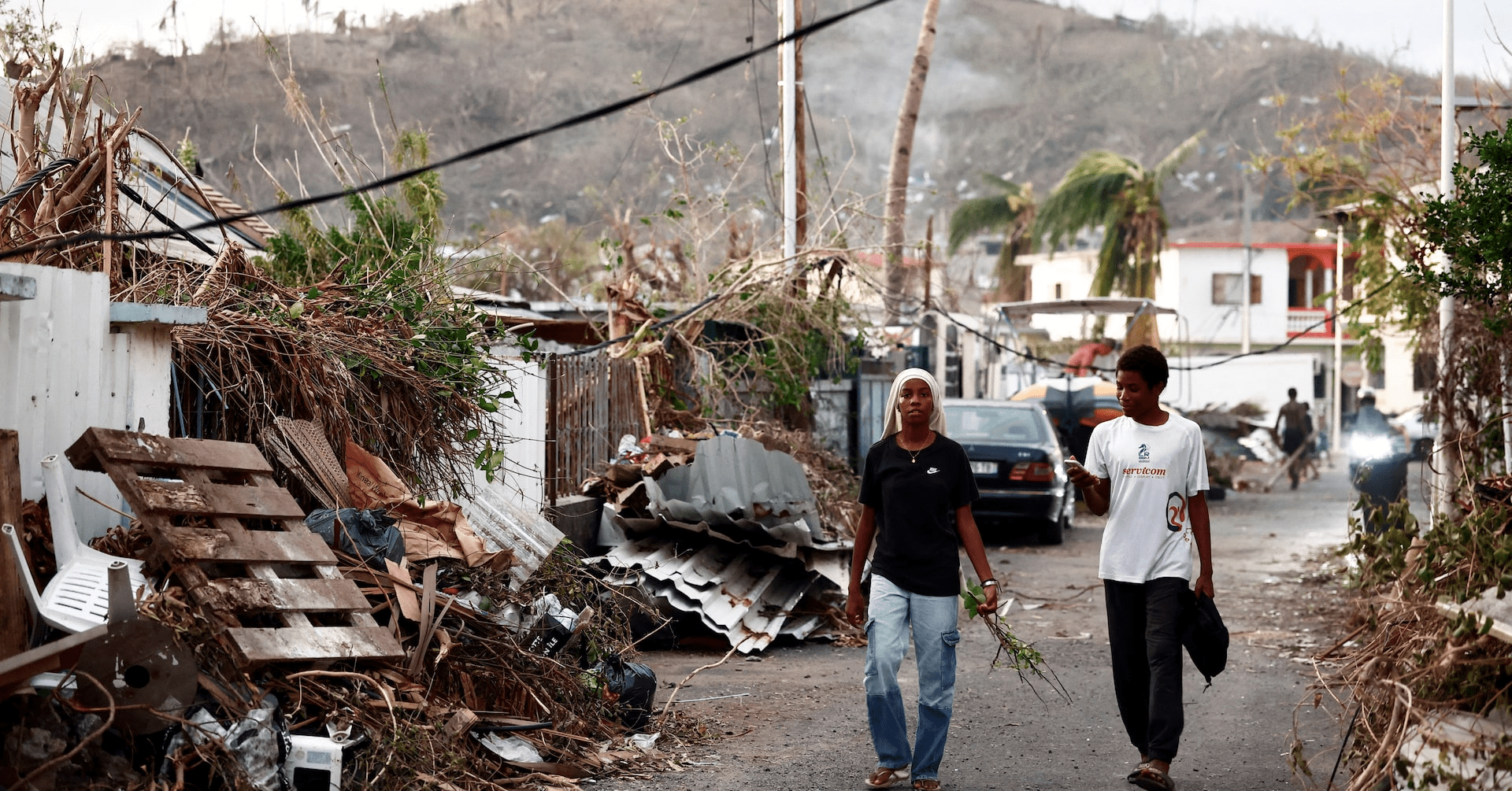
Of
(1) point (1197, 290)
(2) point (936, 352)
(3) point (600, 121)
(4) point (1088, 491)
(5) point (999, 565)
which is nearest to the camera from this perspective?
(4) point (1088, 491)

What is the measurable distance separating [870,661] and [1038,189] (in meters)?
126

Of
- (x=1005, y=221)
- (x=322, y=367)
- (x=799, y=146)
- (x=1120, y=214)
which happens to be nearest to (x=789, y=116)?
(x=799, y=146)

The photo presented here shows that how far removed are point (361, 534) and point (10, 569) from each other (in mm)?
1615

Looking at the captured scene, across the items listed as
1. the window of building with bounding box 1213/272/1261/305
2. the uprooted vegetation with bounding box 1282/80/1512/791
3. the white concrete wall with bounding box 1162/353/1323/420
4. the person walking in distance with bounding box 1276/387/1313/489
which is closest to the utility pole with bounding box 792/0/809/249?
the uprooted vegetation with bounding box 1282/80/1512/791

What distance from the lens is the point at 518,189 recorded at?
8919 centimetres

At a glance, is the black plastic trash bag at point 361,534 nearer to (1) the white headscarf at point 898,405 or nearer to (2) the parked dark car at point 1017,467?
(1) the white headscarf at point 898,405

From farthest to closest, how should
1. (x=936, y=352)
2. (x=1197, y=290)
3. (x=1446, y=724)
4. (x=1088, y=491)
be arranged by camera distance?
(x=1197, y=290)
(x=936, y=352)
(x=1088, y=491)
(x=1446, y=724)

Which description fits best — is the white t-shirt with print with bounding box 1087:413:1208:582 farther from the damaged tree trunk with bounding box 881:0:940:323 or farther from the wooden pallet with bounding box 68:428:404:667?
the damaged tree trunk with bounding box 881:0:940:323

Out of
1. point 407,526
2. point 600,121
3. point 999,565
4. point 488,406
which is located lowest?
point 999,565

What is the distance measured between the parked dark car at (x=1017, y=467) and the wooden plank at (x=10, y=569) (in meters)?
11.8

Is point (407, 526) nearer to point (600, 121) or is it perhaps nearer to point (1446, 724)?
point (1446, 724)

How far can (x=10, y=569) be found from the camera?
4855mm

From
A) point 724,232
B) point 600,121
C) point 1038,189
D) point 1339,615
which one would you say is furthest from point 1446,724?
point 1038,189

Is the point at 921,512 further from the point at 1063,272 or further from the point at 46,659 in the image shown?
the point at 1063,272
